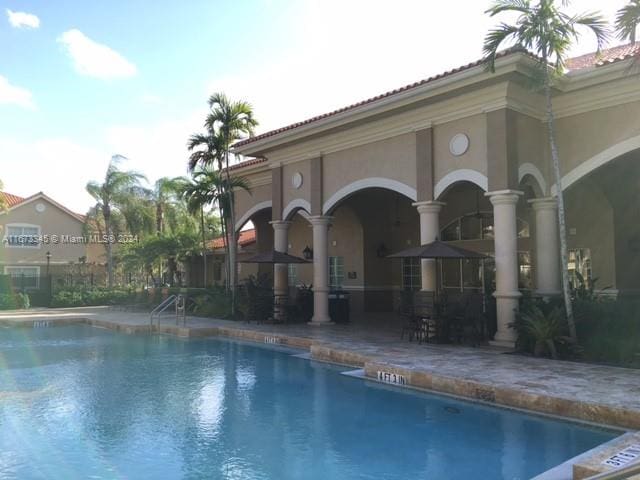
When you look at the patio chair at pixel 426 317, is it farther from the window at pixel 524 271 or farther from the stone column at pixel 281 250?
the stone column at pixel 281 250

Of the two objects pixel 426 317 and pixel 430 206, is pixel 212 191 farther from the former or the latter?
pixel 426 317

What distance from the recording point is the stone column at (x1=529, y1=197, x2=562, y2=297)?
39.7 feet

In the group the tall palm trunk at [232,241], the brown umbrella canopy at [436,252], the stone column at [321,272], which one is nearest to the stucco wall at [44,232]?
the tall palm trunk at [232,241]

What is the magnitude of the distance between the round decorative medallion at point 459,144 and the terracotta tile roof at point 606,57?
2550 millimetres

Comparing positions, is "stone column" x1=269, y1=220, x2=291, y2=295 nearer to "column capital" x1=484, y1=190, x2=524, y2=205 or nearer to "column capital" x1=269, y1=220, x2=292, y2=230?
"column capital" x1=269, y1=220, x2=292, y2=230

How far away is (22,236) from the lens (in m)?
36.2

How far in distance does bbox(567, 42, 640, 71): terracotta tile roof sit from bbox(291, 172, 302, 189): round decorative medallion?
8.03 metres

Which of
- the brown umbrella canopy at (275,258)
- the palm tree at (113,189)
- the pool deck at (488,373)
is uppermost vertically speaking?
the palm tree at (113,189)

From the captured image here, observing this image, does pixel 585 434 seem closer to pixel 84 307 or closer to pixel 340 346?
pixel 340 346

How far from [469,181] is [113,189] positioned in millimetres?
24443

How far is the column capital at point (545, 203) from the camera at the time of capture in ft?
39.5

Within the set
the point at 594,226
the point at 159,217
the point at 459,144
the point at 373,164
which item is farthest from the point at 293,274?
the point at 159,217

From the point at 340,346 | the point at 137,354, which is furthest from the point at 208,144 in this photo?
the point at 340,346

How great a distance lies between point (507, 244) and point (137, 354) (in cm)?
904
